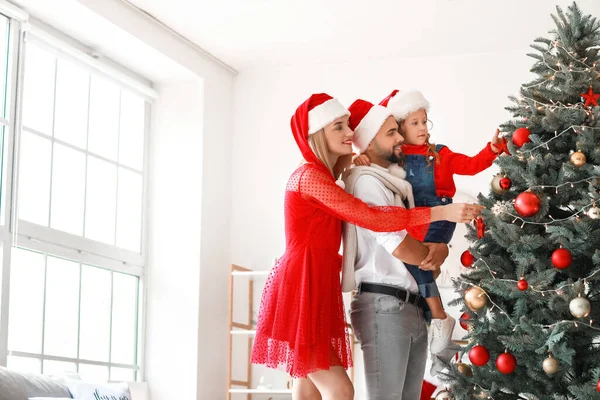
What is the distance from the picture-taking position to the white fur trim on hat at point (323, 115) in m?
2.72

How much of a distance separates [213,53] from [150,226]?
114 centimetres

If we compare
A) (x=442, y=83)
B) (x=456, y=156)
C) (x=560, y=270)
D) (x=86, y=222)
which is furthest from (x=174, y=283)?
(x=560, y=270)

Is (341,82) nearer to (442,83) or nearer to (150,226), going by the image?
(442,83)

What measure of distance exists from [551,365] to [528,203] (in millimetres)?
449

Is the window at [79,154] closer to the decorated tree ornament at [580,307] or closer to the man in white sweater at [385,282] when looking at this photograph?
the man in white sweater at [385,282]

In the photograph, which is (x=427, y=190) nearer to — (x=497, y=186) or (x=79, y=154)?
(x=497, y=186)

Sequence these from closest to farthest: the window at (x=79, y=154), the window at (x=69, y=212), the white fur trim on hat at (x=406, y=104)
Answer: the white fur trim on hat at (x=406, y=104) < the window at (x=69, y=212) < the window at (x=79, y=154)

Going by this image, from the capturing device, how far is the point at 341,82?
17.7 feet

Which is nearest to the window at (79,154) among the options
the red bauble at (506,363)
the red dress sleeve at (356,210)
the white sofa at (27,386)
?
the white sofa at (27,386)

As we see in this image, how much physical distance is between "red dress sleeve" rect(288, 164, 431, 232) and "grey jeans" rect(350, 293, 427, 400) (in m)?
0.23

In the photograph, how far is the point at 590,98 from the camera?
2477mm

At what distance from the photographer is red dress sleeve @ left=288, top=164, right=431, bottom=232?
257 centimetres

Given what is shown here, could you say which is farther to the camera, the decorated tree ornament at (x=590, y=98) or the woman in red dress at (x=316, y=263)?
the woman in red dress at (x=316, y=263)

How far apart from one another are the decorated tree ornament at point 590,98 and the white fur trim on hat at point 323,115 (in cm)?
73
